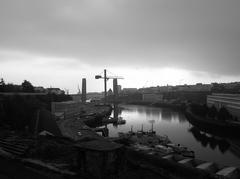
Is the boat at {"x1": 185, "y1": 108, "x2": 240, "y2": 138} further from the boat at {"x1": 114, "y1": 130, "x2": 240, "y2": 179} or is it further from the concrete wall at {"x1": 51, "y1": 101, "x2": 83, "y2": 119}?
the concrete wall at {"x1": 51, "y1": 101, "x2": 83, "y2": 119}

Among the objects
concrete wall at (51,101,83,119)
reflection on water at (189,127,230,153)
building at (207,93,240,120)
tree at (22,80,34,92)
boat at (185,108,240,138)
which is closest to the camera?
reflection on water at (189,127,230,153)

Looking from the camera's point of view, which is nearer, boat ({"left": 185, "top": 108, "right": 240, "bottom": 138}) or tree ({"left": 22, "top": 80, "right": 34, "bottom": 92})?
boat ({"left": 185, "top": 108, "right": 240, "bottom": 138})

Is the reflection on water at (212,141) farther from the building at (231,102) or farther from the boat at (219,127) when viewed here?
the building at (231,102)

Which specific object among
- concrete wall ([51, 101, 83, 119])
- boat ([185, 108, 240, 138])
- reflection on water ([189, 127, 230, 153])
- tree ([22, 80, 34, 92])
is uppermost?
tree ([22, 80, 34, 92])

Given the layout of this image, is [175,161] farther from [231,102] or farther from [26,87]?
[26,87]

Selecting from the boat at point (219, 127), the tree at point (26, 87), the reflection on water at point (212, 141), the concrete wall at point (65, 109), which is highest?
the tree at point (26, 87)

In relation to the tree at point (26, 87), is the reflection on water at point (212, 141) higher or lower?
lower

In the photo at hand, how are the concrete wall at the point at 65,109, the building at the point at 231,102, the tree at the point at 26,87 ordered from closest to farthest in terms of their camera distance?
the building at the point at 231,102, the concrete wall at the point at 65,109, the tree at the point at 26,87

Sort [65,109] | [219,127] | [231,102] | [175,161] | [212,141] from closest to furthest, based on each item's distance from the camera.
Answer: [175,161] < [212,141] < [219,127] < [231,102] < [65,109]

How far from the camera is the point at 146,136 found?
527 inches

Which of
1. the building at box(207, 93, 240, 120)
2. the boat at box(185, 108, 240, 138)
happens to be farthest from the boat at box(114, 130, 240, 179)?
the building at box(207, 93, 240, 120)

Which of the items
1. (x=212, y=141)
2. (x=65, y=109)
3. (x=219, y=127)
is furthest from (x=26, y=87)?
(x=212, y=141)

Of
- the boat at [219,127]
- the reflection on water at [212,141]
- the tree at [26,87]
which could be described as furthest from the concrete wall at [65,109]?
the reflection on water at [212,141]

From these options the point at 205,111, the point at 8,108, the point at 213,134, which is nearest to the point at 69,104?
the point at 205,111
